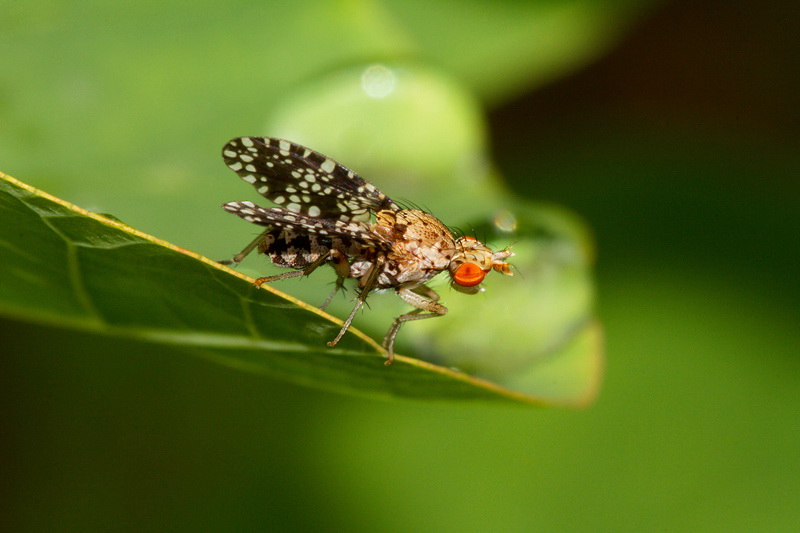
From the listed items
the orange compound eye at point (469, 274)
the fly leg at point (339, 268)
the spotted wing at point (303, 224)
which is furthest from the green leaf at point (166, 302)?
the orange compound eye at point (469, 274)

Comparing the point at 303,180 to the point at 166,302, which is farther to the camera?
the point at 303,180

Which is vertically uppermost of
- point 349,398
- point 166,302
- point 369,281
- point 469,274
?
point 469,274

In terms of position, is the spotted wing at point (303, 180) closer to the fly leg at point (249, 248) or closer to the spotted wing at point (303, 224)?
the spotted wing at point (303, 224)

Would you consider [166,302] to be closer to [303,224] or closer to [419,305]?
[303,224]

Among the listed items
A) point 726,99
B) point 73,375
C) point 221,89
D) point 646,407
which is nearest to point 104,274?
point 221,89

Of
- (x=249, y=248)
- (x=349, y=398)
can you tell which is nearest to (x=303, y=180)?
(x=249, y=248)

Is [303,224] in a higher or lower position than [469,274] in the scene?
lower
